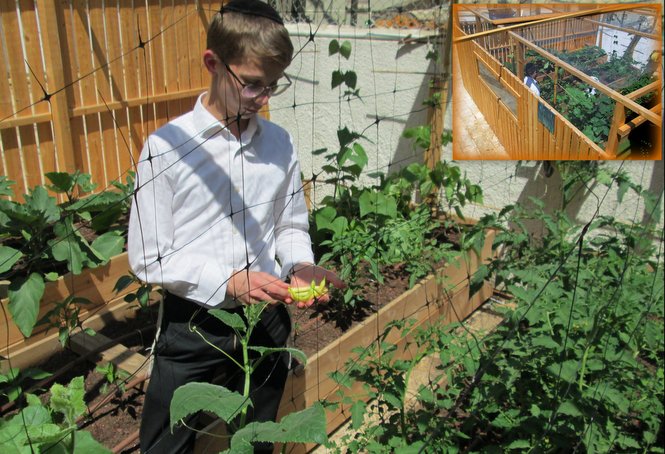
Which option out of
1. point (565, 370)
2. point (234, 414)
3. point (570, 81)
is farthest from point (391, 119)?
point (234, 414)

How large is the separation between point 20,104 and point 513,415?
11.6ft

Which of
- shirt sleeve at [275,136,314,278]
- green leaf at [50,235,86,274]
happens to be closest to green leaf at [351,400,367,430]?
shirt sleeve at [275,136,314,278]

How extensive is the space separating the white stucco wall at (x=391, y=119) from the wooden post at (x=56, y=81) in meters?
1.39

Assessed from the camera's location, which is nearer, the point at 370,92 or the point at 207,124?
the point at 207,124

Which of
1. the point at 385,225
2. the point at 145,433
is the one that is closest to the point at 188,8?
the point at 385,225

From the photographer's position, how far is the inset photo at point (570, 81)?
85.2 inches

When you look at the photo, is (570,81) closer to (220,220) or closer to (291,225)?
(291,225)

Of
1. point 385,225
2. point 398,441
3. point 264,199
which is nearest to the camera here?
point 264,199

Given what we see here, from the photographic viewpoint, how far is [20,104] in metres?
3.86

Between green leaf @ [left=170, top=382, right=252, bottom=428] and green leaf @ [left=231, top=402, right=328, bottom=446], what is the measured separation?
0.05 m

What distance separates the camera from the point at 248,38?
147 cm

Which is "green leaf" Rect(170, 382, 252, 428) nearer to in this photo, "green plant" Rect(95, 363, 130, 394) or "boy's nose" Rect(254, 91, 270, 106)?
"boy's nose" Rect(254, 91, 270, 106)

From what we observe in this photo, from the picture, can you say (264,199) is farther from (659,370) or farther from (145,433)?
(659,370)

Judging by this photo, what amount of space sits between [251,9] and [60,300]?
156 cm
